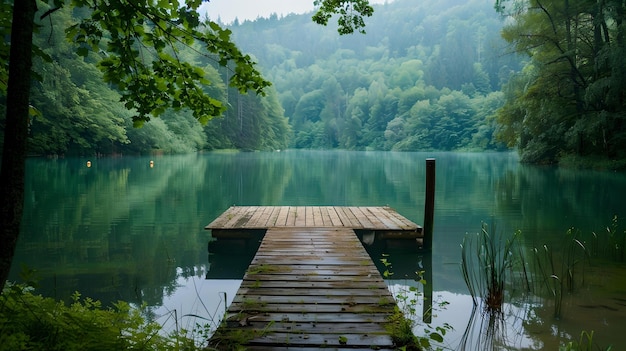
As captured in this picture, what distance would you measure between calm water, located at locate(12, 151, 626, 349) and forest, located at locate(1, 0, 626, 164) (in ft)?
9.93

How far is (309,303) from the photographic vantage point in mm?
4090

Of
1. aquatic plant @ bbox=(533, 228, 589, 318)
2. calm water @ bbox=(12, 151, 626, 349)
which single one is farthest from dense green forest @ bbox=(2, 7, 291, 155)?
aquatic plant @ bbox=(533, 228, 589, 318)

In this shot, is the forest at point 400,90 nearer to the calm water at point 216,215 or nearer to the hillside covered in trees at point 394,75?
the hillside covered in trees at point 394,75

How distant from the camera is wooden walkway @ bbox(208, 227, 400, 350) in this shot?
3.26 meters

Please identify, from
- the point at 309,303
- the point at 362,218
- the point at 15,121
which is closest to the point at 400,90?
the point at 362,218

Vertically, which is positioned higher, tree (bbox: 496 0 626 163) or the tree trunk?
tree (bbox: 496 0 626 163)

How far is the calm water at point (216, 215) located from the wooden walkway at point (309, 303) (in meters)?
0.65

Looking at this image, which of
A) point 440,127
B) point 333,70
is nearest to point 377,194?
point 440,127

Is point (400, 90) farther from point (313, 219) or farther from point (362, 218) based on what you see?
point (313, 219)

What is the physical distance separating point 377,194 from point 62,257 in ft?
37.7

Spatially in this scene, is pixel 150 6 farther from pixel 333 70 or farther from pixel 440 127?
pixel 333 70

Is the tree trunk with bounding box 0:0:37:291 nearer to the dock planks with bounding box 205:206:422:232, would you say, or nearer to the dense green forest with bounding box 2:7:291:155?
the dock planks with bounding box 205:206:422:232

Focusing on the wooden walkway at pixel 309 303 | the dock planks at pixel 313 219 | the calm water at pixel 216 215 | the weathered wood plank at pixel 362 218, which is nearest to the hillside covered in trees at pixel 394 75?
the calm water at pixel 216 215

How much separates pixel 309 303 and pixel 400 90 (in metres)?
101
